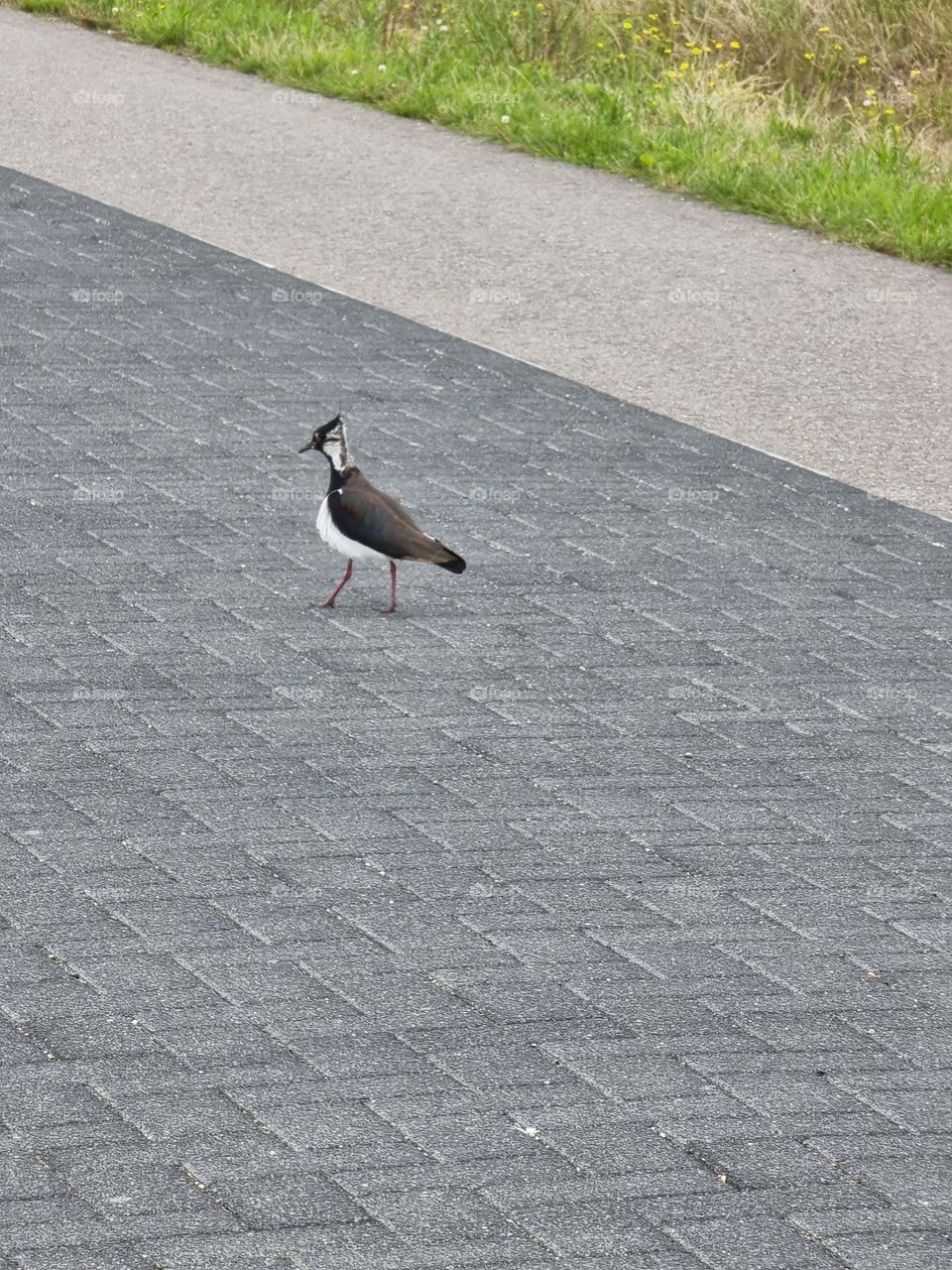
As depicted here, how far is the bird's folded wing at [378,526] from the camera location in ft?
25.5

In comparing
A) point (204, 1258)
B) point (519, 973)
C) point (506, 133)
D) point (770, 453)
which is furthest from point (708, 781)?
point (506, 133)

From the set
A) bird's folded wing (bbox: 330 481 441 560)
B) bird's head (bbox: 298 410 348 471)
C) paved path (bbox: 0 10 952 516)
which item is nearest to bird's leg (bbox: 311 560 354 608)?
bird's folded wing (bbox: 330 481 441 560)

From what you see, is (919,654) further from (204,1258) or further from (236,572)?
(204,1258)

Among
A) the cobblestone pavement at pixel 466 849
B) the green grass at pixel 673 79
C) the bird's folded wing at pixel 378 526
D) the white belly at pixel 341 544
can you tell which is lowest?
the cobblestone pavement at pixel 466 849

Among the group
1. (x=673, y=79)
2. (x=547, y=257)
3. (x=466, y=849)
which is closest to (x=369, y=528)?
(x=466, y=849)

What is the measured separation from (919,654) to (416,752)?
7.15 feet

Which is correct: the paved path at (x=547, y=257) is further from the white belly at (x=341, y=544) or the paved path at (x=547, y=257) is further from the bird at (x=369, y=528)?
the white belly at (x=341, y=544)

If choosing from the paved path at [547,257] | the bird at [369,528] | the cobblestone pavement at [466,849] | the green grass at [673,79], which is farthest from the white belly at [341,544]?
the green grass at [673,79]

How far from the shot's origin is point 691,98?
52.9 feet

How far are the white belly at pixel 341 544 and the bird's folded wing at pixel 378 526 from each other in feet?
0.07

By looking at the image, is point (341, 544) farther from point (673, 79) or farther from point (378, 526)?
point (673, 79)

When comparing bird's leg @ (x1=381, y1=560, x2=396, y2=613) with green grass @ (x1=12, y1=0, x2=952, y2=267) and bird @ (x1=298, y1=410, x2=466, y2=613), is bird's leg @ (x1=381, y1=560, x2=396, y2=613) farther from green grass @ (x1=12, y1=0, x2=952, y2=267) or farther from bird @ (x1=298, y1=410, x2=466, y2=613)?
green grass @ (x1=12, y1=0, x2=952, y2=267)

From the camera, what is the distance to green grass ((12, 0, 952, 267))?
14352mm

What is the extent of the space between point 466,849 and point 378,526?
1.81 metres
